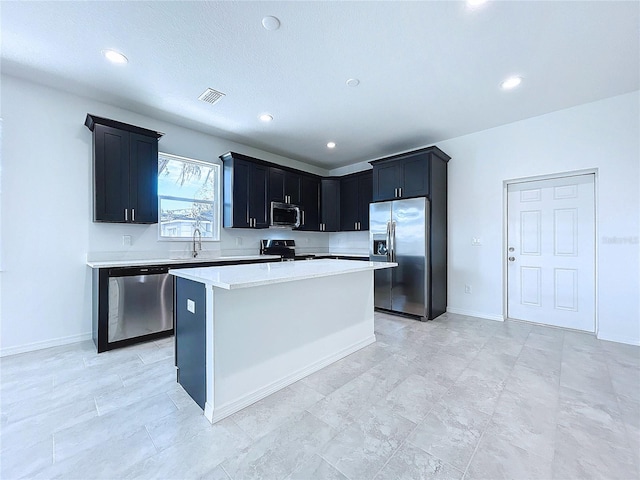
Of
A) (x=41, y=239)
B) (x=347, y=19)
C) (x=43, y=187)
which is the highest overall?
(x=347, y=19)

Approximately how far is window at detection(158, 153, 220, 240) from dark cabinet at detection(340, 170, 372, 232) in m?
2.48

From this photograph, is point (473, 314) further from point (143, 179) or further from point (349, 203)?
point (143, 179)

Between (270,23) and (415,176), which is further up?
(270,23)

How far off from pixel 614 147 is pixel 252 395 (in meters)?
4.64

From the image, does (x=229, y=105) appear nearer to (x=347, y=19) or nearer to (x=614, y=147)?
(x=347, y=19)

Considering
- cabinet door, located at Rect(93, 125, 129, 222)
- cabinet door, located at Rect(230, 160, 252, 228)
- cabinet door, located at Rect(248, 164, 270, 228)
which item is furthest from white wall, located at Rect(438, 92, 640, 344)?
cabinet door, located at Rect(93, 125, 129, 222)

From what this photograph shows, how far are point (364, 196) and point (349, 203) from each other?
0.37m

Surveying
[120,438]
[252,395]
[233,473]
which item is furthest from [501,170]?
[120,438]

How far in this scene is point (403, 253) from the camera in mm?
4117

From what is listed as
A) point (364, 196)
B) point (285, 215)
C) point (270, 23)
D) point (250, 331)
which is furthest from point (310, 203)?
point (250, 331)

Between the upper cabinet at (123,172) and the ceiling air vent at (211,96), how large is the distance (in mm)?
808

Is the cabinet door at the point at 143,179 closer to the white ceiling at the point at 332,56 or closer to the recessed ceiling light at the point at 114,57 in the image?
the white ceiling at the point at 332,56

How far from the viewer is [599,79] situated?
2.77 m

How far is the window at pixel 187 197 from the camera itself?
12.5ft
